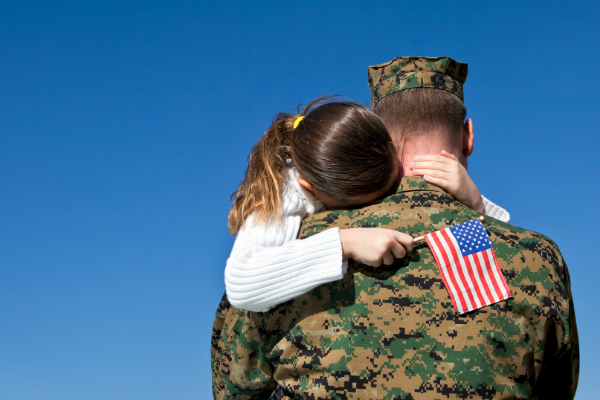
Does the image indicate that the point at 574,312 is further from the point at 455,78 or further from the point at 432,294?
the point at 455,78

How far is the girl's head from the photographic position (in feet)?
11.0

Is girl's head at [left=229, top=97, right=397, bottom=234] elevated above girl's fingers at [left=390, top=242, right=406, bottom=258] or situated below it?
above

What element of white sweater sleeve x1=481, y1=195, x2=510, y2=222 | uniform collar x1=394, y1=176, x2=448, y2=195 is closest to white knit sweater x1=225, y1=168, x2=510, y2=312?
uniform collar x1=394, y1=176, x2=448, y2=195

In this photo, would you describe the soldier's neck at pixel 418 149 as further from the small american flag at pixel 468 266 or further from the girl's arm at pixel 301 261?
the girl's arm at pixel 301 261

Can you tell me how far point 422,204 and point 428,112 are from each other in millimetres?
726

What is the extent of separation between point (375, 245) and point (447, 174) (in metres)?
0.79

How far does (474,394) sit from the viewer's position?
3.02 m

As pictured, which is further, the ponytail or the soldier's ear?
the soldier's ear

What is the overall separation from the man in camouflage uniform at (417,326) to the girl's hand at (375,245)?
0.14 m

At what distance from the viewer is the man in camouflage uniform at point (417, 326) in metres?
3.06

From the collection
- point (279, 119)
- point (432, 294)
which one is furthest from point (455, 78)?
point (432, 294)

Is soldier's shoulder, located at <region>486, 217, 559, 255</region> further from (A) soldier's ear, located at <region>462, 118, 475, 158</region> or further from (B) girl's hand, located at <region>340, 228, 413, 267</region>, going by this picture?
(A) soldier's ear, located at <region>462, 118, 475, 158</region>

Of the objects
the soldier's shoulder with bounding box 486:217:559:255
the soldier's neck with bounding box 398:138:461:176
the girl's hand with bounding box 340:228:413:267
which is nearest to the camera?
the girl's hand with bounding box 340:228:413:267

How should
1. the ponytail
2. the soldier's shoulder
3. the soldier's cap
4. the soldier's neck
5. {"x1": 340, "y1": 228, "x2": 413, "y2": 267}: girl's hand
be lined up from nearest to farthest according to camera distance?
{"x1": 340, "y1": 228, "x2": 413, "y2": 267}: girl's hand → the soldier's shoulder → the ponytail → the soldier's neck → the soldier's cap
